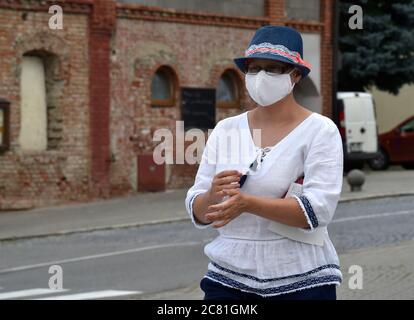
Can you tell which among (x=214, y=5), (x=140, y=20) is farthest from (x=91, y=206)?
(x=214, y=5)

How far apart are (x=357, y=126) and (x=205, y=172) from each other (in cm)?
2566

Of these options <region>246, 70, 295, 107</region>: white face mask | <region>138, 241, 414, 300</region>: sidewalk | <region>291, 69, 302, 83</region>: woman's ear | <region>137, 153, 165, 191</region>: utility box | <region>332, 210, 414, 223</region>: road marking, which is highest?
<region>291, 69, 302, 83</region>: woman's ear

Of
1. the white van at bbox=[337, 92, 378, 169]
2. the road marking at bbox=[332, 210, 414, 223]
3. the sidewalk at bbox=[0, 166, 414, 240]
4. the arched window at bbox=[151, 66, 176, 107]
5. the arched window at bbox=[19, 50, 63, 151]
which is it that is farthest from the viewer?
the white van at bbox=[337, 92, 378, 169]

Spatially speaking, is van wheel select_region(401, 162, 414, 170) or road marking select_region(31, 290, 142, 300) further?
van wheel select_region(401, 162, 414, 170)

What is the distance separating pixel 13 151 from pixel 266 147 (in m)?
18.8

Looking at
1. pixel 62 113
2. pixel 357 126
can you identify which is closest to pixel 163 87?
pixel 62 113

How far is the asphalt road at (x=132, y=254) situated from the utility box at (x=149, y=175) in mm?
4928

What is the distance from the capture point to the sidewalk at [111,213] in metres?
20.1

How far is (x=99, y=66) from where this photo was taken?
81.4ft

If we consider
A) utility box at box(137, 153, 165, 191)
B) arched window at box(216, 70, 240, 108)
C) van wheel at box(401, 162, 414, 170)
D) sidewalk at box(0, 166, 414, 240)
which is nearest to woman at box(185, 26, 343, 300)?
sidewalk at box(0, 166, 414, 240)

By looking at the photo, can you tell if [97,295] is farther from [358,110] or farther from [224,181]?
[358,110]

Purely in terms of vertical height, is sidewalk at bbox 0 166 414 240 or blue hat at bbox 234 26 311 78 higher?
blue hat at bbox 234 26 311 78

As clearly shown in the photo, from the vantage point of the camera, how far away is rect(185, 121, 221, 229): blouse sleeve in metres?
5.00

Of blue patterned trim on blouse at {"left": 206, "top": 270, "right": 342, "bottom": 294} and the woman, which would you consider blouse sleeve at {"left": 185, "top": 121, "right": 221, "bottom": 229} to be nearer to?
the woman
